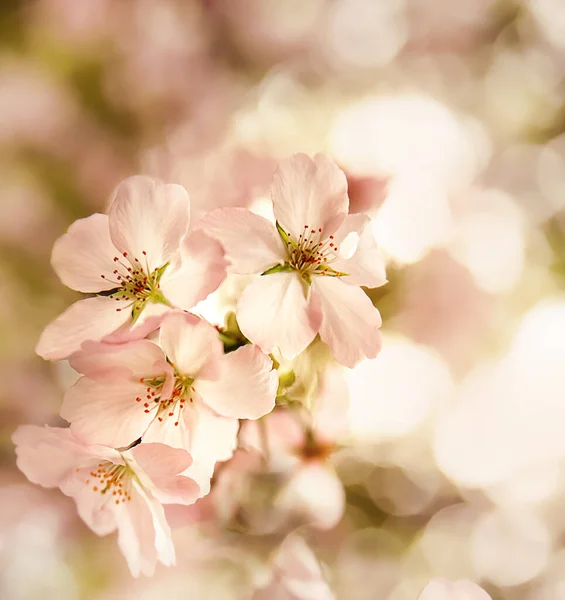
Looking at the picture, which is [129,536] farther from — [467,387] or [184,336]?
[467,387]

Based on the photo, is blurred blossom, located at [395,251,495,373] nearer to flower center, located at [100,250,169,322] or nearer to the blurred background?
the blurred background

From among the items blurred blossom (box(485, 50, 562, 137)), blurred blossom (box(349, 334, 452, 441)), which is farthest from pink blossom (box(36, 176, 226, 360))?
blurred blossom (box(485, 50, 562, 137))

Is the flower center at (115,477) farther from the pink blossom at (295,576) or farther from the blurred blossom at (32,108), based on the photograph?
the blurred blossom at (32,108)

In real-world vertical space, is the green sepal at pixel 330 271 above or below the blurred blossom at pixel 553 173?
below

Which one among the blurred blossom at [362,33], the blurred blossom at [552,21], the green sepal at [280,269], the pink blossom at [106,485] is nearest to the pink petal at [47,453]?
the pink blossom at [106,485]

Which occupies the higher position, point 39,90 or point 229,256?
point 39,90

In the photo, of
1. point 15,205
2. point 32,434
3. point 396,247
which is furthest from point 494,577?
point 15,205
